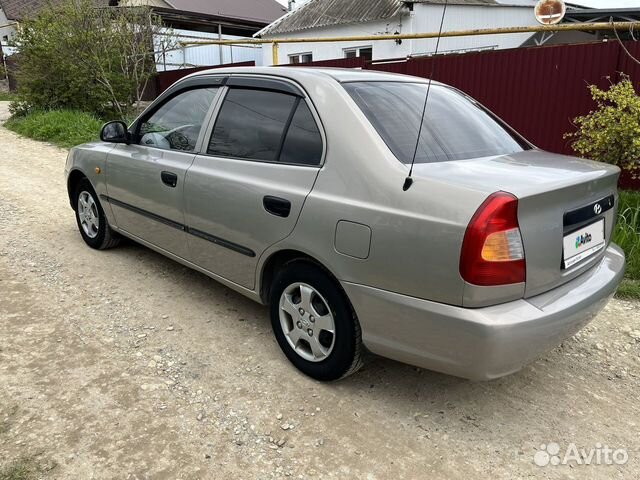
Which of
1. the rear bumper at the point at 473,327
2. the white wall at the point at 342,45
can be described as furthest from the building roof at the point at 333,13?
the rear bumper at the point at 473,327

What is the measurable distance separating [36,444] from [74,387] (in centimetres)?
43

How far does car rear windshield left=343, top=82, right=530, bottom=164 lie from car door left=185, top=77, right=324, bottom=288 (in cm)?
33

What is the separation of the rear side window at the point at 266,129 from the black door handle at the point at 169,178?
0.34m

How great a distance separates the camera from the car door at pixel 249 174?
2.67m

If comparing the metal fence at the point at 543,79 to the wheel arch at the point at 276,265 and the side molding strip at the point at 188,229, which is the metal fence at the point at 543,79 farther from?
the side molding strip at the point at 188,229

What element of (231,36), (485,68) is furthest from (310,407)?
(231,36)

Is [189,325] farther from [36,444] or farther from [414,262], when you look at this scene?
[414,262]

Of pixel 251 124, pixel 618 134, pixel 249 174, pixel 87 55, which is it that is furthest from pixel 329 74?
pixel 87 55

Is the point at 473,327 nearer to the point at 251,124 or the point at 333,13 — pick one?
the point at 251,124

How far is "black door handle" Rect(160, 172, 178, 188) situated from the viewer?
3369 mm

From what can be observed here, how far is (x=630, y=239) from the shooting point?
4422 millimetres

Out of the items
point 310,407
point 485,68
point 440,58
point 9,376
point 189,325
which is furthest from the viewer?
point 440,58

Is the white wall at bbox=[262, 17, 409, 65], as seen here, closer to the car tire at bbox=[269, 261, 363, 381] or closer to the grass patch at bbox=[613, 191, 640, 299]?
the grass patch at bbox=[613, 191, 640, 299]

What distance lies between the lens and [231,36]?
1036 inches
